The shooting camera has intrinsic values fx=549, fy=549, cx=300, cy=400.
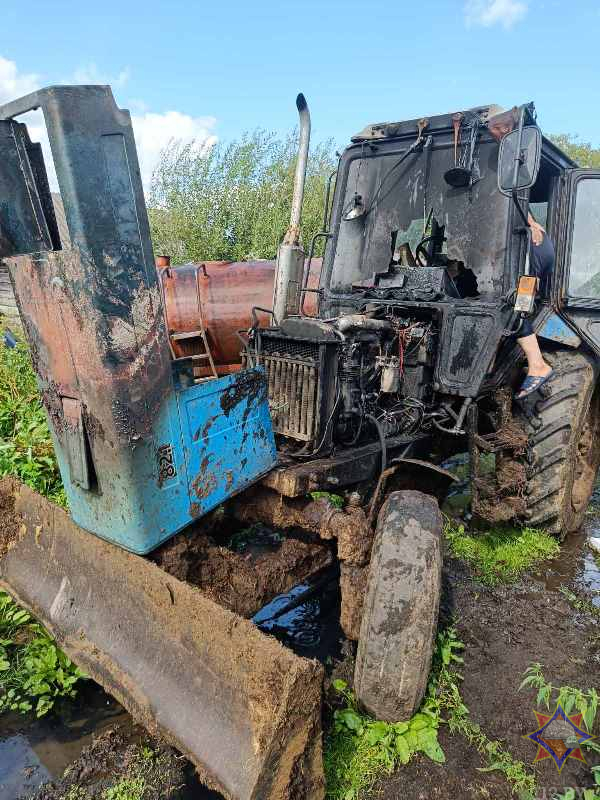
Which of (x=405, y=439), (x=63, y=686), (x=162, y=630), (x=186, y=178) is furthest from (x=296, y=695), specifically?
(x=186, y=178)

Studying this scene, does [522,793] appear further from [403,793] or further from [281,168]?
[281,168]

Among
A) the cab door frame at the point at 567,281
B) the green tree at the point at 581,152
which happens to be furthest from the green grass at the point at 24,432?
the green tree at the point at 581,152

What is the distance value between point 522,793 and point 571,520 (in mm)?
2510

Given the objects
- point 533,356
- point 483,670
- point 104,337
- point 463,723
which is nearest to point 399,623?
point 463,723

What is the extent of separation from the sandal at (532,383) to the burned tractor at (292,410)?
0.13 m

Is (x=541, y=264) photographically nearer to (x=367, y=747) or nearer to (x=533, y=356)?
(x=533, y=356)

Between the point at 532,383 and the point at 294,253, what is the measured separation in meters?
1.85

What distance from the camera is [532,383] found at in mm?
3771

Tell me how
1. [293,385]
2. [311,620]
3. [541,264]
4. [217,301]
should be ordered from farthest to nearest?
[217,301]
[541,264]
[311,620]
[293,385]

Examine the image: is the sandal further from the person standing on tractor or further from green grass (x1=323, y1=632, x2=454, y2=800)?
green grass (x1=323, y1=632, x2=454, y2=800)

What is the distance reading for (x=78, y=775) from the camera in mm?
2205

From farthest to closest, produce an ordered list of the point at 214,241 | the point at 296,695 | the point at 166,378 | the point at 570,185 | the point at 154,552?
the point at 214,241 → the point at 570,185 → the point at 154,552 → the point at 166,378 → the point at 296,695

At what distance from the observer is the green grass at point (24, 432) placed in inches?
165

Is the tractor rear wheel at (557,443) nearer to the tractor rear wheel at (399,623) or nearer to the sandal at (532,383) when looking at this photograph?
the sandal at (532,383)
